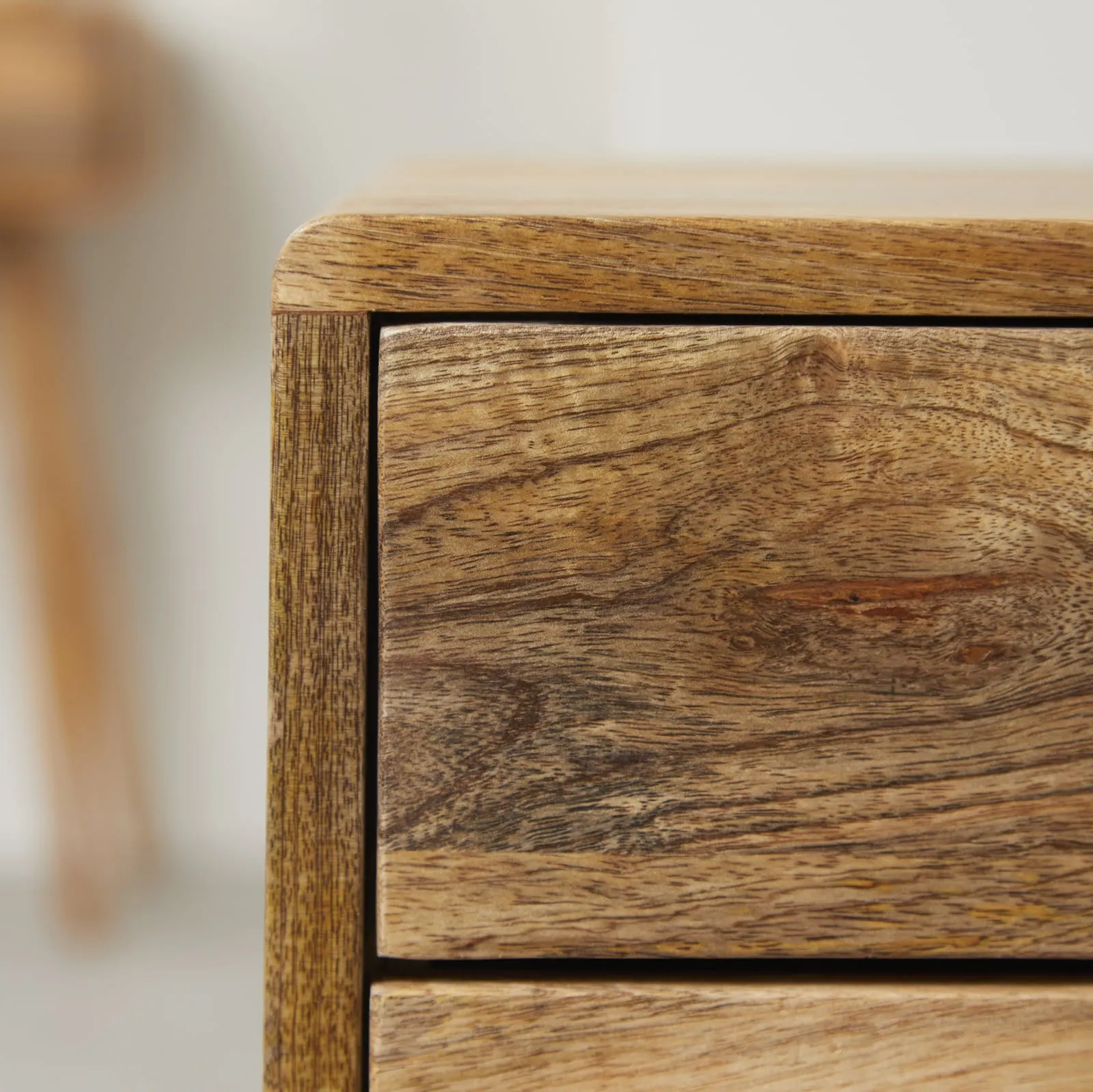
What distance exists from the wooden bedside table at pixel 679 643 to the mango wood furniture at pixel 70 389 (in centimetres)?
56

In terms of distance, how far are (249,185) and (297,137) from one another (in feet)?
0.16

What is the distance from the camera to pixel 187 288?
772 mm

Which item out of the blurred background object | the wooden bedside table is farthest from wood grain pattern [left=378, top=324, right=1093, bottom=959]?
the blurred background object

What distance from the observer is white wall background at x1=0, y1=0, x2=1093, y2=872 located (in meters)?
0.73

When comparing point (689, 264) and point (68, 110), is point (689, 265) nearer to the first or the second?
point (689, 264)

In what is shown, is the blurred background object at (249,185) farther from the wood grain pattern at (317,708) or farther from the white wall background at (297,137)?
the wood grain pattern at (317,708)

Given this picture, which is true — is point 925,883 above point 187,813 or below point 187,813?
above

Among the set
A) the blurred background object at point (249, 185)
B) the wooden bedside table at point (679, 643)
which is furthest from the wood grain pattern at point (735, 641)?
the blurred background object at point (249, 185)

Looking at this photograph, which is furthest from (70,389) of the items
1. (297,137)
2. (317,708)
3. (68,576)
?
(317,708)

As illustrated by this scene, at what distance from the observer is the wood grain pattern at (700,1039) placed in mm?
225

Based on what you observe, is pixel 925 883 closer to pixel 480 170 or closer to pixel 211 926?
pixel 480 170

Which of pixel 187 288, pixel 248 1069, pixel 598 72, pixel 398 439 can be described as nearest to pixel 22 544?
pixel 187 288

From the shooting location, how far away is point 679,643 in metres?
0.22

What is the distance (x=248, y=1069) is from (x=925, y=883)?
55 cm
